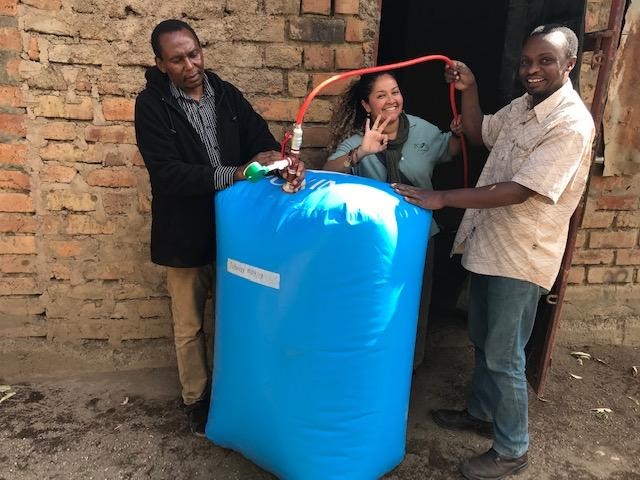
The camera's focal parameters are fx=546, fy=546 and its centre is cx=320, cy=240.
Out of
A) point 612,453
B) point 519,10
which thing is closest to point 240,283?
point 612,453

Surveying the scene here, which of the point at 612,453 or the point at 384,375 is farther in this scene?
the point at 612,453

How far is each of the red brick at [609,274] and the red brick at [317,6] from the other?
6.59 ft

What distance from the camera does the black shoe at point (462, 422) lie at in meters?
2.41

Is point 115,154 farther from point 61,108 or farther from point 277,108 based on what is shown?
point 277,108

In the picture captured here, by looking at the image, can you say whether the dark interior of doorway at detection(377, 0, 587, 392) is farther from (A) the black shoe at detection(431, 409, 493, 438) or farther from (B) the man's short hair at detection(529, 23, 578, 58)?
(B) the man's short hair at detection(529, 23, 578, 58)

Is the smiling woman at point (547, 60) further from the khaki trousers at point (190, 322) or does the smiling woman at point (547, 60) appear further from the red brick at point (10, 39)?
the red brick at point (10, 39)

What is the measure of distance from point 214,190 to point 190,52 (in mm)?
499


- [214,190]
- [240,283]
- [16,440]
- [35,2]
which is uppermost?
[35,2]

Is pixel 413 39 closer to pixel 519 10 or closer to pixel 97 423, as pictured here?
pixel 519 10

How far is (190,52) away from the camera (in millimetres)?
1941

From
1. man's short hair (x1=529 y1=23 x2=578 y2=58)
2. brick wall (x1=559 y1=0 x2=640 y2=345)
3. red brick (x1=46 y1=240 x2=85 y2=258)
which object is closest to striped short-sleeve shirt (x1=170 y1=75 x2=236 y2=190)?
red brick (x1=46 y1=240 x2=85 y2=258)

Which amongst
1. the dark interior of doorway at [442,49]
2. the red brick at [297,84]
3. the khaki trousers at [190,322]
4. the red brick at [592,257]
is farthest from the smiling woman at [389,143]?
the dark interior of doorway at [442,49]

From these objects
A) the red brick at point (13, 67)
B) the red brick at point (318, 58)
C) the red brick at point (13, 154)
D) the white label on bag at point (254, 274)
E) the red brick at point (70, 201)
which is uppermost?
the red brick at point (318, 58)

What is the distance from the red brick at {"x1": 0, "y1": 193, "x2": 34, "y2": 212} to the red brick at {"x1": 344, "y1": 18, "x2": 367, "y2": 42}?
5.33 feet
